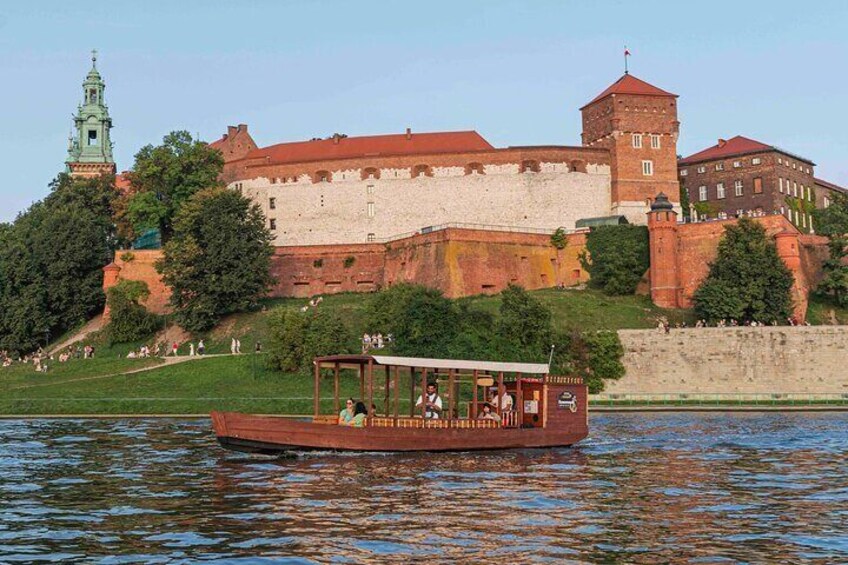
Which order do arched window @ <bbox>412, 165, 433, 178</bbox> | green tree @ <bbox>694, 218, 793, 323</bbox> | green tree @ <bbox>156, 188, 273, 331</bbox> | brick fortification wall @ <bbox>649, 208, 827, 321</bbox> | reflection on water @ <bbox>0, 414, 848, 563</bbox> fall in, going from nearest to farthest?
reflection on water @ <bbox>0, 414, 848, 563</bbox>
green tree @ <bbox>694, 218, 793, 323</bbox>
green tree @ <bbox>156, 188, 273, 331</bbox>
brick fortification wall @ <bbox>649, 208, 827, 321</bbox>
arched window @ <bbox>412, 165, 433, 178</bbox>

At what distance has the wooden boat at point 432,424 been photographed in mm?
25766

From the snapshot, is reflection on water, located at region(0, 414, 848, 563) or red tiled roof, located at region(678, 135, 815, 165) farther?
red tiled roof, located at region(678, 135, 815, 165)

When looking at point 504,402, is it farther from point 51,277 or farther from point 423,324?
point 51,277

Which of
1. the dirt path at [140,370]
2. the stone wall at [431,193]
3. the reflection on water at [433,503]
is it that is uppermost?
the stone wall at [431,193]

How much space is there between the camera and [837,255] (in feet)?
212

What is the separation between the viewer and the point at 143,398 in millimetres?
45812

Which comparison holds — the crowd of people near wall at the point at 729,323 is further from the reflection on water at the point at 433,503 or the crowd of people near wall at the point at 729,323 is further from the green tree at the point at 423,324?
the reflection on water at the point at 433,503

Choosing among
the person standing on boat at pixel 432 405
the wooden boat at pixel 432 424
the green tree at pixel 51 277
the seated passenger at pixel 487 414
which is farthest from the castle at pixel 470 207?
the person standing on boat at pixel 432 405

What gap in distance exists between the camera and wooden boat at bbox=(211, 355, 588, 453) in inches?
1014

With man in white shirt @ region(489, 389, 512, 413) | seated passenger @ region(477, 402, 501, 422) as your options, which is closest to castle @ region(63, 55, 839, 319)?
man in white shirt @ region(489, 389, 512, 413)

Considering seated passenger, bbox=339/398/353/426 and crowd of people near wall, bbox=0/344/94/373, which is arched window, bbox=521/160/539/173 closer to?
crowd of people near wall, bbox=0/344/94/373

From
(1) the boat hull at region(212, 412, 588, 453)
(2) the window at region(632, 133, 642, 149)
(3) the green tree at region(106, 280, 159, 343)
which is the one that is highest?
(2) the window at region(632, 133, 642, 149)

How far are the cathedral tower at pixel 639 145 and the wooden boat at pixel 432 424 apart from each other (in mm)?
46975

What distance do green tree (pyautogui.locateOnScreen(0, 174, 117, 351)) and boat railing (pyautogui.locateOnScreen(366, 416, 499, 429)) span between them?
4879 cm
